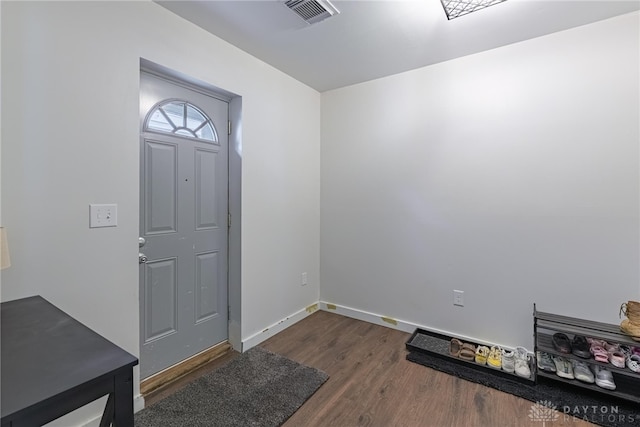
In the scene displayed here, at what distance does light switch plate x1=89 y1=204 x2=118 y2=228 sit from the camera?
1.48 meters

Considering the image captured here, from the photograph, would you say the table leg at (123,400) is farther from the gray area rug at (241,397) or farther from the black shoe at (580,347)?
the black shoe at (580,347)

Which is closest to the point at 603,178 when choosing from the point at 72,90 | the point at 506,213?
the point at 506,213

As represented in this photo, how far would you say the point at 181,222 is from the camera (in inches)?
79.9

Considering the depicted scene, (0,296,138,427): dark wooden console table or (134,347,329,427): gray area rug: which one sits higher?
(0,296,138,427): dark wooden console table

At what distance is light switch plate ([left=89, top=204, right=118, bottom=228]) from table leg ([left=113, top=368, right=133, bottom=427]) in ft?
3.33

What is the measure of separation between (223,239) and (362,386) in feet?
4.92

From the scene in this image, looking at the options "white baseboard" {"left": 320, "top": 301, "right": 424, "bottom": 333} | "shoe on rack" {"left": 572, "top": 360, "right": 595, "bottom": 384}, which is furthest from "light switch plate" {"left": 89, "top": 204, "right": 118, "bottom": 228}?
"shoe on rack" {"left": 572, "top": 360, "right": 595, "bottom": 384}

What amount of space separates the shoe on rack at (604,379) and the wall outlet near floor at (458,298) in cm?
86

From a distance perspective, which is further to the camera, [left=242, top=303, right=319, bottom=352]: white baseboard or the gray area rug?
[left=242, top=303, right=319, bottom=352]: white baseboard

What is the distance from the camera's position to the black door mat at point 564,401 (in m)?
1.59

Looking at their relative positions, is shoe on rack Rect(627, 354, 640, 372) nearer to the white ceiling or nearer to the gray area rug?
the gray area rug

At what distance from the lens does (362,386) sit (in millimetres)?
1884

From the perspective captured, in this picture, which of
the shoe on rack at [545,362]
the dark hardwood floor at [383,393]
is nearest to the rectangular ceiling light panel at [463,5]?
the shoe on rack at [545,362]

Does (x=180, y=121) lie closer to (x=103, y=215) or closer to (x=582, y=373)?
(x=103, y=215)
